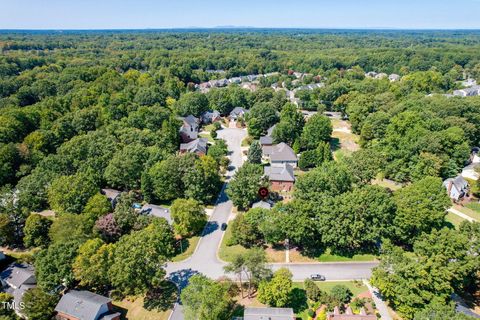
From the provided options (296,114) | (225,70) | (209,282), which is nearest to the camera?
(209,282)

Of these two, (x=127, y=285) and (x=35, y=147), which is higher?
(x=35, y=147)

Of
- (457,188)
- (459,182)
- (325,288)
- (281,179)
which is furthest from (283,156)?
(325,288)

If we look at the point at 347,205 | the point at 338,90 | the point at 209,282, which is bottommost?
the point at 209,282

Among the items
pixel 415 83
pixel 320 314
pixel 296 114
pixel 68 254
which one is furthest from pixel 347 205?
pixel 415 83

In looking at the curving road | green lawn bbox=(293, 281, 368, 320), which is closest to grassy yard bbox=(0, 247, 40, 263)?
the curving road

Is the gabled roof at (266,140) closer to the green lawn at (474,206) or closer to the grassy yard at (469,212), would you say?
the grassy yard at (469,212)

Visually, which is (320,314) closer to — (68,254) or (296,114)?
(68,254)

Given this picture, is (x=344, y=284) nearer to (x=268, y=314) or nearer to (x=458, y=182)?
(x=268, y=314)

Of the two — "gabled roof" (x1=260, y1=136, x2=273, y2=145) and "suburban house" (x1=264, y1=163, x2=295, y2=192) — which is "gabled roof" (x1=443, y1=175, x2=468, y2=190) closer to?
"suburban house" (x1=264, y1=163, x2=295, y2=192)
